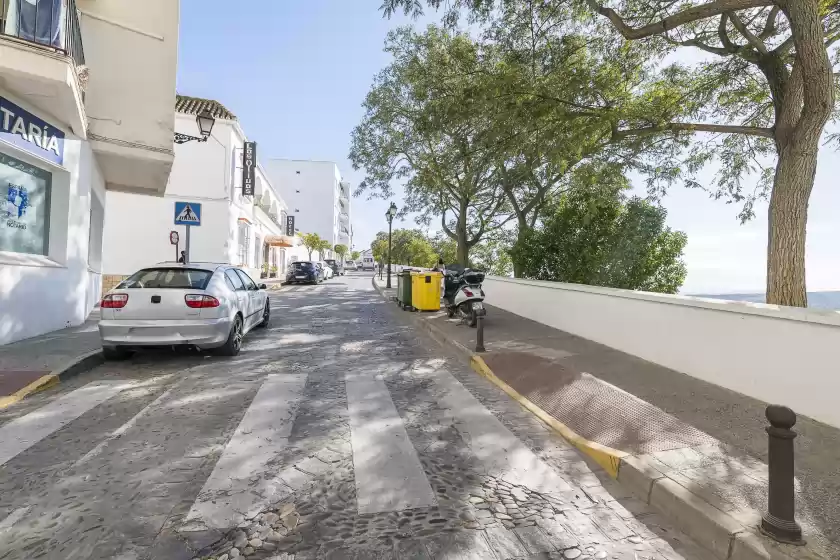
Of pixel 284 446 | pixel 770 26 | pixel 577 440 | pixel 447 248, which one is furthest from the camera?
pixel 447 248

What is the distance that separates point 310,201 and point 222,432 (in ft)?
241

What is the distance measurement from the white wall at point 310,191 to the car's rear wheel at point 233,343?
222ft

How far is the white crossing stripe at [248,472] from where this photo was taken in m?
2.70

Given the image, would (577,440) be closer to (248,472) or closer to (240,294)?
(248,472)

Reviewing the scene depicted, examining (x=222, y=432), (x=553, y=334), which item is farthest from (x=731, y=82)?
(x=222, y=432)

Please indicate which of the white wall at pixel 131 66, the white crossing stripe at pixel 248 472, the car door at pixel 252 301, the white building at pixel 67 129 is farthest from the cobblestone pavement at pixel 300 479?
the white wall at pixel 131 66

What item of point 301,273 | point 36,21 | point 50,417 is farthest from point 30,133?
point 301,273

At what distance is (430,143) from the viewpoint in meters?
19.2

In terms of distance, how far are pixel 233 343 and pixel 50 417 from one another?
2.80 metres

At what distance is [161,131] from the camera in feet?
34.2

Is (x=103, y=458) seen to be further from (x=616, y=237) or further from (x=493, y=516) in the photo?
(x=616, y=237)

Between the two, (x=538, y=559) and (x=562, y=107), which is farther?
(x=562, y=107)

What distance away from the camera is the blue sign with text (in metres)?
6.82

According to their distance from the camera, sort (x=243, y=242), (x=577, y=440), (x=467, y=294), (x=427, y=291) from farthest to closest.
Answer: (x=243, y=242), (x=427, y=291), (x=467, y=294), (x=577, y=440)
